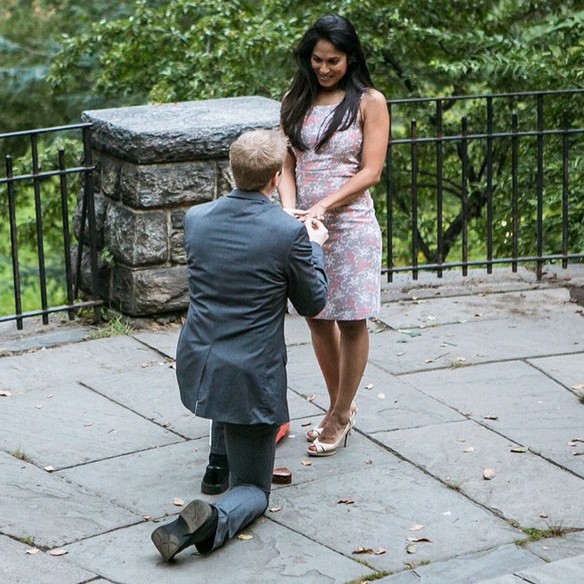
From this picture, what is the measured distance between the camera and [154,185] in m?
6.85

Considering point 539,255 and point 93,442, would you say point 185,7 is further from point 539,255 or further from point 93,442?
point 93,442

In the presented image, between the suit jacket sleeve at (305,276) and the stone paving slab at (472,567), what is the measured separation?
3.34 ft

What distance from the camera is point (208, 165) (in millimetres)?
6961

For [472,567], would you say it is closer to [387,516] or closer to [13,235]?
[387,516]

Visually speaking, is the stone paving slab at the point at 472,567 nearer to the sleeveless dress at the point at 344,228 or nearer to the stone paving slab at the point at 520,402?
the stone paving slab at the point at 520,402

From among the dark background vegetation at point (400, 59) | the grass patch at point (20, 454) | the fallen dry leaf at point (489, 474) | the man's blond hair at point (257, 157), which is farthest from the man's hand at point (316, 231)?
the dark background vegetation at point (400, 59)

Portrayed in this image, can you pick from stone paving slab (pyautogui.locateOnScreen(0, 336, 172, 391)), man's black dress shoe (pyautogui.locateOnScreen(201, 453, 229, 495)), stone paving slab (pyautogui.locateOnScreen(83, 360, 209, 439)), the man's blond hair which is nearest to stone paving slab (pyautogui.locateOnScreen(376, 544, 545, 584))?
man's black dress shoe (pyautogui.locateOnScreen(201, 453, 229, 495))

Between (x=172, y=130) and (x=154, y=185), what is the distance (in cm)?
32

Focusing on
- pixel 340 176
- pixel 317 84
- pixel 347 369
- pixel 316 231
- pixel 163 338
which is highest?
pixel 317 84

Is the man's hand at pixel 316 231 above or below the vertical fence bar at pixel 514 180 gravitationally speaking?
above

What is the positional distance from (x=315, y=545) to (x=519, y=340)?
8.95 feet

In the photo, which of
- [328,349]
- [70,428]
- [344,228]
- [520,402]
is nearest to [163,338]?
[70,428]

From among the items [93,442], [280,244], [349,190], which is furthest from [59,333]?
[280,244]

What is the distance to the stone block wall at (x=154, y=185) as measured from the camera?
684 cm
